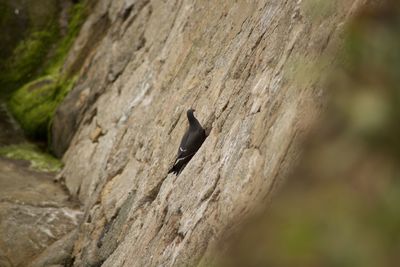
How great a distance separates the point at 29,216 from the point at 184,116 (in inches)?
261

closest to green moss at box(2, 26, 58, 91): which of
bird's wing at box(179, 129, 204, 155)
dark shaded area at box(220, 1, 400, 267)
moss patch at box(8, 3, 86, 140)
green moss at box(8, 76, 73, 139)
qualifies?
moss patch at box(8, 3, 86, 140)

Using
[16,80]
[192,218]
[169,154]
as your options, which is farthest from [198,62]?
[16,80]

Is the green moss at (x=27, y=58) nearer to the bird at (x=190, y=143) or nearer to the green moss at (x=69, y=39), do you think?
the green moss at (x=69, y=39)

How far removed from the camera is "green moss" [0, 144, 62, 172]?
987 inches

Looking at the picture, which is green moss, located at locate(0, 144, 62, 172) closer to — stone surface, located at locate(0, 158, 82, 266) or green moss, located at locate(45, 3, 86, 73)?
stone surface, located at locate(0, 158, 82, 266)

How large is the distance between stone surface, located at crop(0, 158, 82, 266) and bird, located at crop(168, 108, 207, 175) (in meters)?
6.59

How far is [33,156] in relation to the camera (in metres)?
26.5

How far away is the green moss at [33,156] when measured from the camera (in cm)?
2508

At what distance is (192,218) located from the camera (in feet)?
38.3

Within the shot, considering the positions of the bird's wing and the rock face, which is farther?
the bird's wing

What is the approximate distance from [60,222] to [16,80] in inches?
669

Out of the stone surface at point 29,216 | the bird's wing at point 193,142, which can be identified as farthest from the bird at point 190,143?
the stone surface at point 29,216

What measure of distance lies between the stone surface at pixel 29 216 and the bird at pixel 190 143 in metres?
6.59

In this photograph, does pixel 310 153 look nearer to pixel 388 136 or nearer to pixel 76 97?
pixel 388 136
